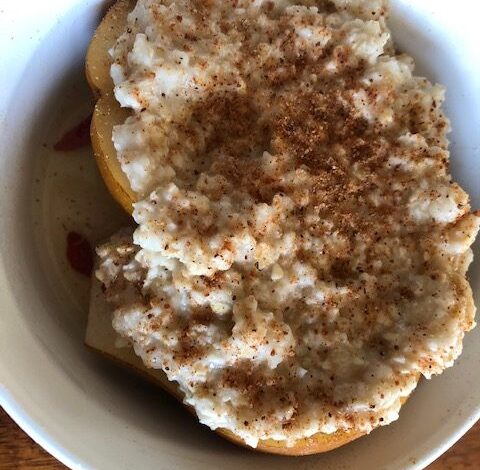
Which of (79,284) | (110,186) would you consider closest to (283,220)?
(110,186)

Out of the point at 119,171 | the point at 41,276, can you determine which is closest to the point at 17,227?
the point at 41,276
